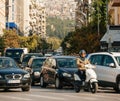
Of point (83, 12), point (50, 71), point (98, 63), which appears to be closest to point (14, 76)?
point (98, 63)

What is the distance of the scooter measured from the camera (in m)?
23.8

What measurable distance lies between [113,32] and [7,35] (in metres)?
59.6

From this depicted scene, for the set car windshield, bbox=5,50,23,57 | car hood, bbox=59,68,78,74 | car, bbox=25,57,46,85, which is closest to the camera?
car hood, bbox=59,68,78,74

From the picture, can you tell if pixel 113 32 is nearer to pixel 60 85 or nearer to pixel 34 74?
pixel 34 74

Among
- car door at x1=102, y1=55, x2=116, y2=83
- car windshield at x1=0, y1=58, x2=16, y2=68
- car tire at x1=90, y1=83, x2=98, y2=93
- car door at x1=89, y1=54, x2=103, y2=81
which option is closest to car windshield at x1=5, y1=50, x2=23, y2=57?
car windshield at x1=0, y1=58, x2=16, y2=68

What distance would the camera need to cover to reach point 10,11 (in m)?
176

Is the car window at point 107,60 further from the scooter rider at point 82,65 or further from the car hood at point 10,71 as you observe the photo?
the car hood at point 10,71

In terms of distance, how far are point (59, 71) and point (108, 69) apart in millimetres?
3095

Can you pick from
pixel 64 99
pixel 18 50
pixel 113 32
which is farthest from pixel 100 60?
pixel 18 50

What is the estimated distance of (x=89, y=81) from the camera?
23969 millimetres

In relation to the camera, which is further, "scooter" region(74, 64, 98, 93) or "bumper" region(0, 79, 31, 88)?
"bumper" region(0, 79, 31, 88)

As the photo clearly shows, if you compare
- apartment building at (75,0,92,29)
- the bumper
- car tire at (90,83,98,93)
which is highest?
apartment building at (75,0,92,29)

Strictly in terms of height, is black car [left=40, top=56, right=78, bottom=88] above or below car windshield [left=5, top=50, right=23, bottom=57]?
below

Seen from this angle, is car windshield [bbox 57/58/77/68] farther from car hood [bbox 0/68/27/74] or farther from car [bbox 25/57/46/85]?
car [bbox 25/57/46/85]
